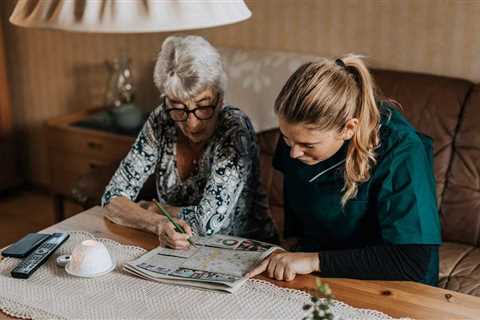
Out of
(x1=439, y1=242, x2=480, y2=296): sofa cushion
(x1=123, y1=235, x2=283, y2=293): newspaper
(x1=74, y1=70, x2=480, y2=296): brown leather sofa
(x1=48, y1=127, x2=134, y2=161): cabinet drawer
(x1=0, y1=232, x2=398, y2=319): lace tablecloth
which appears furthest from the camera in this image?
(x1=48, y1=127, x2=134, y2=161): cabinet drawer

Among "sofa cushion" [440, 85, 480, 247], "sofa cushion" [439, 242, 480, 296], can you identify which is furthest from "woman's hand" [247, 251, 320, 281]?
"sofa cushion" [440, 85, 480, 247]

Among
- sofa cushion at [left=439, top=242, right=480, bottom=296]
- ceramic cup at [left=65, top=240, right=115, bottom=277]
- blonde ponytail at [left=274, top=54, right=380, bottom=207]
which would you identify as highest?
blonde ponytail at [left=274, top=54, right=380, bottom=207]

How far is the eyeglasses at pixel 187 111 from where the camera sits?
6.46ft

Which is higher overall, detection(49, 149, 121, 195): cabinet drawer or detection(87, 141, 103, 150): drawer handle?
detection(87, 141, 103, 150): drawer handle

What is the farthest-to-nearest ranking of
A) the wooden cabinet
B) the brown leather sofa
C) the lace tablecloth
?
1. the wooden cabinet
2. the brown leather sofa
3. the lace tablecloth

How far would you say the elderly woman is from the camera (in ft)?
6.21

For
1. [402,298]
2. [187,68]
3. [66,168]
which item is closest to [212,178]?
[187,68]

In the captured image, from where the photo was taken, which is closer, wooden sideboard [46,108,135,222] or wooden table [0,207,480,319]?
wooden table [0,207,480,319]

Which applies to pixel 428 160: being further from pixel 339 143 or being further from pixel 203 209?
pixel 203 209

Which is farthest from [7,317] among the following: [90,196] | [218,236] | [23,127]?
[23,127]

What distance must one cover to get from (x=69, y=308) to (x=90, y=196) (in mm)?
1370

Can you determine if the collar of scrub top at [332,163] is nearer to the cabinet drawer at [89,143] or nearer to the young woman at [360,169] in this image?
the young woman at [360,169]

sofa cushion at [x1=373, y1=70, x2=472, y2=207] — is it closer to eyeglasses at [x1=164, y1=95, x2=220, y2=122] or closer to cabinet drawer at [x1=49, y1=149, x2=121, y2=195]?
eyeglasses at [x1=164, y1=95, x2=220, y2=122]

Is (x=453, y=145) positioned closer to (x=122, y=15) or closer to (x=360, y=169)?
(x=360, y=169)
